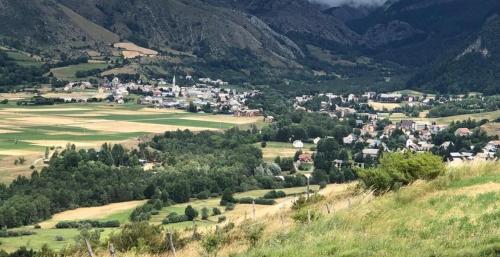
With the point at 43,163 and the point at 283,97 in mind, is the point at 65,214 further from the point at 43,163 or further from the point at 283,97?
the point at 283,97

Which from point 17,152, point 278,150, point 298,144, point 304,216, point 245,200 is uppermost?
point 304,216

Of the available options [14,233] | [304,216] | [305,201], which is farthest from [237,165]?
[304,216]

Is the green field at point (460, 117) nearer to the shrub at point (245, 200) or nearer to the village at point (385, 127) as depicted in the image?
the village at point (385, 127)

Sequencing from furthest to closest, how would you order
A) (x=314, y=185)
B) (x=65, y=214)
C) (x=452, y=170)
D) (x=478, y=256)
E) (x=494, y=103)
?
(x=494, y=103) < (x=314, y=185) < (x=65, y=214) < (x=452, y=170) < (x=478, y=256)

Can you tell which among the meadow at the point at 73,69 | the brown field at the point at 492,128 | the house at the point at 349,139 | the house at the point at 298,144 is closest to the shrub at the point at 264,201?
the house at the point at 298,144

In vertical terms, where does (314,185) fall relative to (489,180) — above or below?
below

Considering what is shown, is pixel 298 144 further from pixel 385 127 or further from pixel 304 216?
pixel 304 216

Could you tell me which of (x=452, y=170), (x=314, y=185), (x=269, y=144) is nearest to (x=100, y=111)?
(x=269, y=144)
